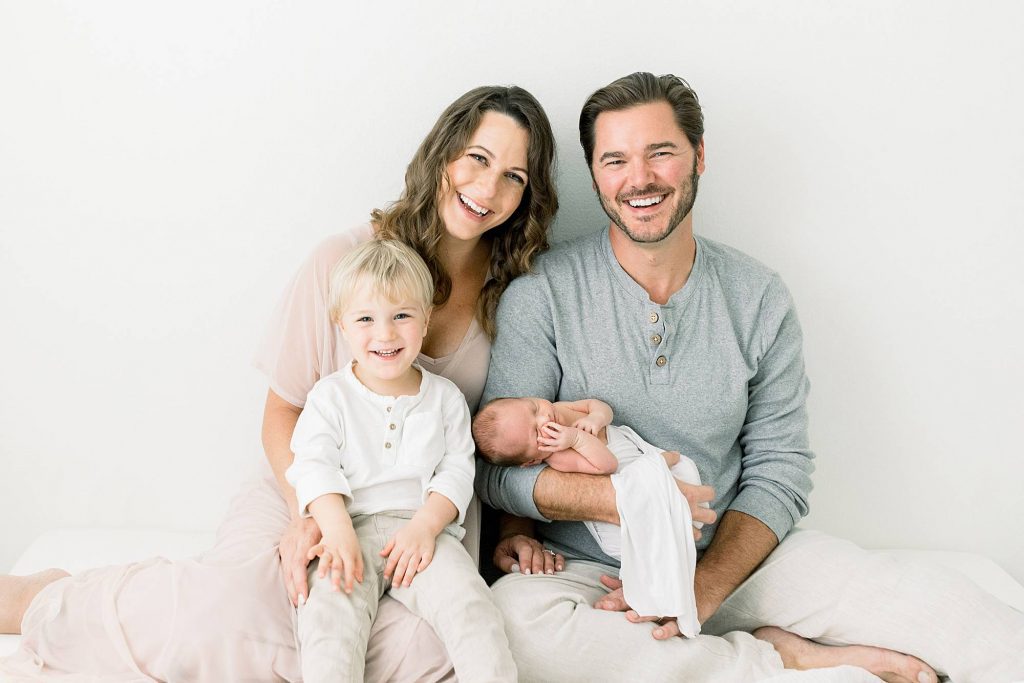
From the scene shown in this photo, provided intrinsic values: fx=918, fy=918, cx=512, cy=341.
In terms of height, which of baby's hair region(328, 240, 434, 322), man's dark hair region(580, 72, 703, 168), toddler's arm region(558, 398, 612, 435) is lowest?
toddler's arm region(558, 398, 612, 435)

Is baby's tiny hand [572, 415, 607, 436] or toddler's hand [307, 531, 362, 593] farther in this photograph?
baby's tiny hand [572, 415, 607, 436]

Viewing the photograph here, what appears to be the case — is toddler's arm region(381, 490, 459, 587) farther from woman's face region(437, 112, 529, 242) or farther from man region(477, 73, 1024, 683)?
woman's face region(437, 112, 529, 242)

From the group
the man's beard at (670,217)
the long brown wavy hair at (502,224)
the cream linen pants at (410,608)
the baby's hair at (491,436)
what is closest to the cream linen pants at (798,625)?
the cream linen pants at (410,608)

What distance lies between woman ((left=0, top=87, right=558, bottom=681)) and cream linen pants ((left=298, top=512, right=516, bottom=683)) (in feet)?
0.17

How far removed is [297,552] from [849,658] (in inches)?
46.1

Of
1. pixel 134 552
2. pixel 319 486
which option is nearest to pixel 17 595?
pixel 134 552

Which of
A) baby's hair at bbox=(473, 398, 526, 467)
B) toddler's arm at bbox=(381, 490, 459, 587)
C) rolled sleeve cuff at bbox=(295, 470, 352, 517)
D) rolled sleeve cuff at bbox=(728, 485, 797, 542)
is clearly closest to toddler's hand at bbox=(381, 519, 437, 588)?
toddler's arm at bbox=(381, 490, 459, 587)

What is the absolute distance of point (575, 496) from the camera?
198 centimetres

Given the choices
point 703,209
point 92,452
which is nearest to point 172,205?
point 92,452

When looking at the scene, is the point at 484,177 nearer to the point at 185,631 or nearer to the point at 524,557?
the point at 524,557

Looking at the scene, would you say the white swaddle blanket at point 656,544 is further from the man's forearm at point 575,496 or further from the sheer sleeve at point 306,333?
the sheer sleeve at point 306,333

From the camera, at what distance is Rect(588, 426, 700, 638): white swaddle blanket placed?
185 cm

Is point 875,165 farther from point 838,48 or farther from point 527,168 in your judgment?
point 527,168

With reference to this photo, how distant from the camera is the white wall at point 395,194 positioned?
2244 millimetres
